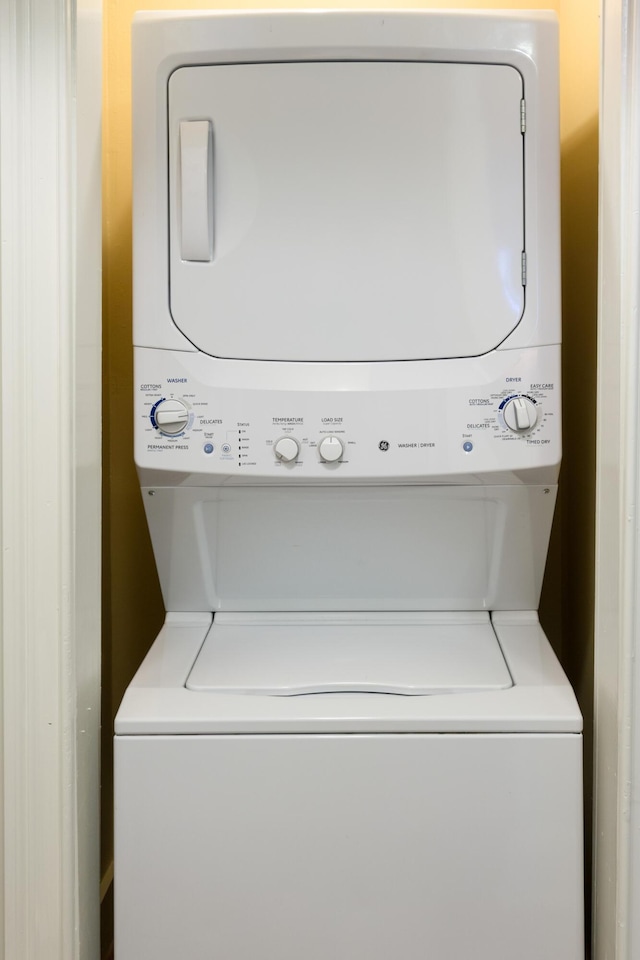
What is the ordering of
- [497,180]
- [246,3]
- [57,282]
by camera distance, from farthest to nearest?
1. [246,3]
2. [497,180]
3. [57,282]

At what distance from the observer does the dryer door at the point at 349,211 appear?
A: 1.24m

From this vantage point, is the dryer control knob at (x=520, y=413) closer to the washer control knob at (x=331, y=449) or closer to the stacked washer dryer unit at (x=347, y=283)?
the stacked washer dryer unit at (x=347, y=283)

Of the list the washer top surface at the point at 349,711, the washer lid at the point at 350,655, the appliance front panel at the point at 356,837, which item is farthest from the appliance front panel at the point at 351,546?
the appliance front panel at the point at 356,837

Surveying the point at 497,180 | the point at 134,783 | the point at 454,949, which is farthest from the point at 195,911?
the point at 497,180

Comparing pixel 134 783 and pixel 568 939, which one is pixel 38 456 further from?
pixel 568 939

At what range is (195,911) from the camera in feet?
3.66

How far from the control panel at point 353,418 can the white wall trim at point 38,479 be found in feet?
0.67

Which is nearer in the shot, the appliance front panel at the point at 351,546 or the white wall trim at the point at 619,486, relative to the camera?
the white wall trim at the point at 619,486

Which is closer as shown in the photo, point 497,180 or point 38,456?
point 38,456

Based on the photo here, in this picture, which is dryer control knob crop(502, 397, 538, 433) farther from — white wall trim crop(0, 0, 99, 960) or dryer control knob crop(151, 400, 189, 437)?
white wall trim crop(0, 0, 99, 960)

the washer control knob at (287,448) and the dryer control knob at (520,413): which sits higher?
the dryer control knob at (520,413)

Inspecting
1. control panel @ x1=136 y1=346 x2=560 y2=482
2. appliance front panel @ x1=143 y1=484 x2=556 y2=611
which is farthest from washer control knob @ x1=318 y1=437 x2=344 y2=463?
appliance front panel @ x1=143 y1=484 x2=556 y2=611

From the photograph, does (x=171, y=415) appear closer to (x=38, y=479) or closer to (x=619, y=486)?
(x=38, y=479)

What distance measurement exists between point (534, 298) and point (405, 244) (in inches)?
8.3
